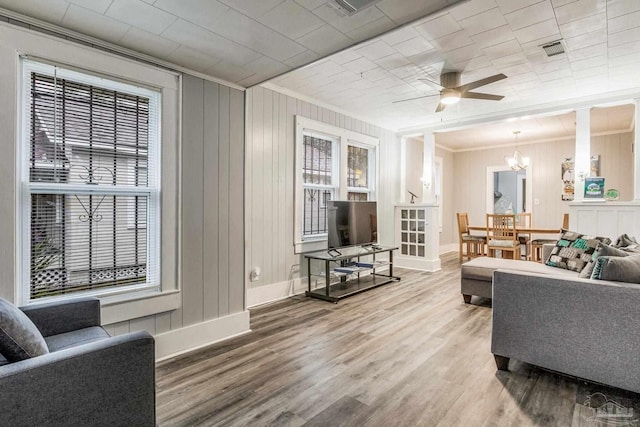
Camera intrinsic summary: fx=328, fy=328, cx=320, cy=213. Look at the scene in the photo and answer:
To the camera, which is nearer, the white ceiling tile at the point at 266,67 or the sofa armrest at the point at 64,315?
the sofa armrest at the point at 64,315

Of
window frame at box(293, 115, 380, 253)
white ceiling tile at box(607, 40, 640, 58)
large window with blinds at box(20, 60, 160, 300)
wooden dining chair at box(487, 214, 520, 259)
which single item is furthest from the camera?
wooden dining chair at box(487, 214, 520, 259)

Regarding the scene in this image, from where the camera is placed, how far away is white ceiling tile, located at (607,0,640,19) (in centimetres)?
240

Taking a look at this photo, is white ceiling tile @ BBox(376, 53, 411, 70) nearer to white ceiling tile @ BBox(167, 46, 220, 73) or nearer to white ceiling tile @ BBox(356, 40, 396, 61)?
white ceiling tile @ BBox(356, 40, 396, 61)

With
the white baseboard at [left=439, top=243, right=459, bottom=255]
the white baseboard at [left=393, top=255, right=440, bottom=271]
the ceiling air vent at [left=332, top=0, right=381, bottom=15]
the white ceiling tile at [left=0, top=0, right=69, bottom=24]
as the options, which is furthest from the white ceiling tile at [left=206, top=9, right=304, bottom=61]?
the white baseboard at [left=439, top=243, right=459, bottom=255]

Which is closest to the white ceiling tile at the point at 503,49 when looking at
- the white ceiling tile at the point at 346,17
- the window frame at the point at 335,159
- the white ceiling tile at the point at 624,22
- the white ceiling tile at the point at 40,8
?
the white ceiling tile at the point at 624,22

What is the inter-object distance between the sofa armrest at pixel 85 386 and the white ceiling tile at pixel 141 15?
180 centimetres

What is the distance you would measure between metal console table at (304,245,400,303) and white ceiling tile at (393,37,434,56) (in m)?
2.38

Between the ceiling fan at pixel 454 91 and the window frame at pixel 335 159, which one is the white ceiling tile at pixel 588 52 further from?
the window frame at pixel 335 159

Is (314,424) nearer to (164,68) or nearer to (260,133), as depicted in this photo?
(164,68)

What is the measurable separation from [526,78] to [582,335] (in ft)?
9.98

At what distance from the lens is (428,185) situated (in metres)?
6.04

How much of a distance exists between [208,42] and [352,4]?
1.08m

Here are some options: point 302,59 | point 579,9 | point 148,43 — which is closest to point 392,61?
point 302,59

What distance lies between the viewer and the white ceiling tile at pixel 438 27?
103 inches
